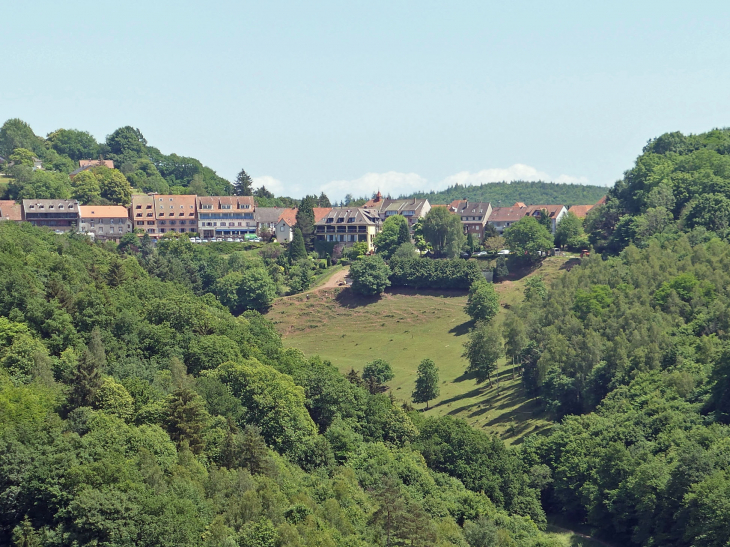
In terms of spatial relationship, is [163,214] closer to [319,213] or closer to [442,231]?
[319,213]

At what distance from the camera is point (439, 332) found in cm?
11500

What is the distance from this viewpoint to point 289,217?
520 feet

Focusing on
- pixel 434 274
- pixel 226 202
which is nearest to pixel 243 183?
pixel 226 202

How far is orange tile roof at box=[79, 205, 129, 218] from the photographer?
150125mm

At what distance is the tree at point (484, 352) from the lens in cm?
9544

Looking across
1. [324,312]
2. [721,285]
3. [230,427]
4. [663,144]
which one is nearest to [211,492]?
[230,427]

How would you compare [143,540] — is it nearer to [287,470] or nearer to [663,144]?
[287,470]

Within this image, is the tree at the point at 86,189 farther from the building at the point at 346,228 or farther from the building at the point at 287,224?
the building at the point at 346,228

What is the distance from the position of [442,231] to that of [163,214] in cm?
4788

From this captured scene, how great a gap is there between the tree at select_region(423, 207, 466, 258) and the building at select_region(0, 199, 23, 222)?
6365 centimetres

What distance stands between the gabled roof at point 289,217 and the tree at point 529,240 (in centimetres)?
3752

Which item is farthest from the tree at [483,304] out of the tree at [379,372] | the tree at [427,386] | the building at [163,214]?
the building at [163,214]

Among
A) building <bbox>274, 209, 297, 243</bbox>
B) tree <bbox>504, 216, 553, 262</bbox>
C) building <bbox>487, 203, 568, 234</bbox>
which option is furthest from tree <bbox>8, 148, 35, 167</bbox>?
tree <bbox>504, 216, 553, 262</bbox>

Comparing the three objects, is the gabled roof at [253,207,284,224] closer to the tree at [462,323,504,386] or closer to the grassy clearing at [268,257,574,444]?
the grassy clearing at [268,257,574,444]
